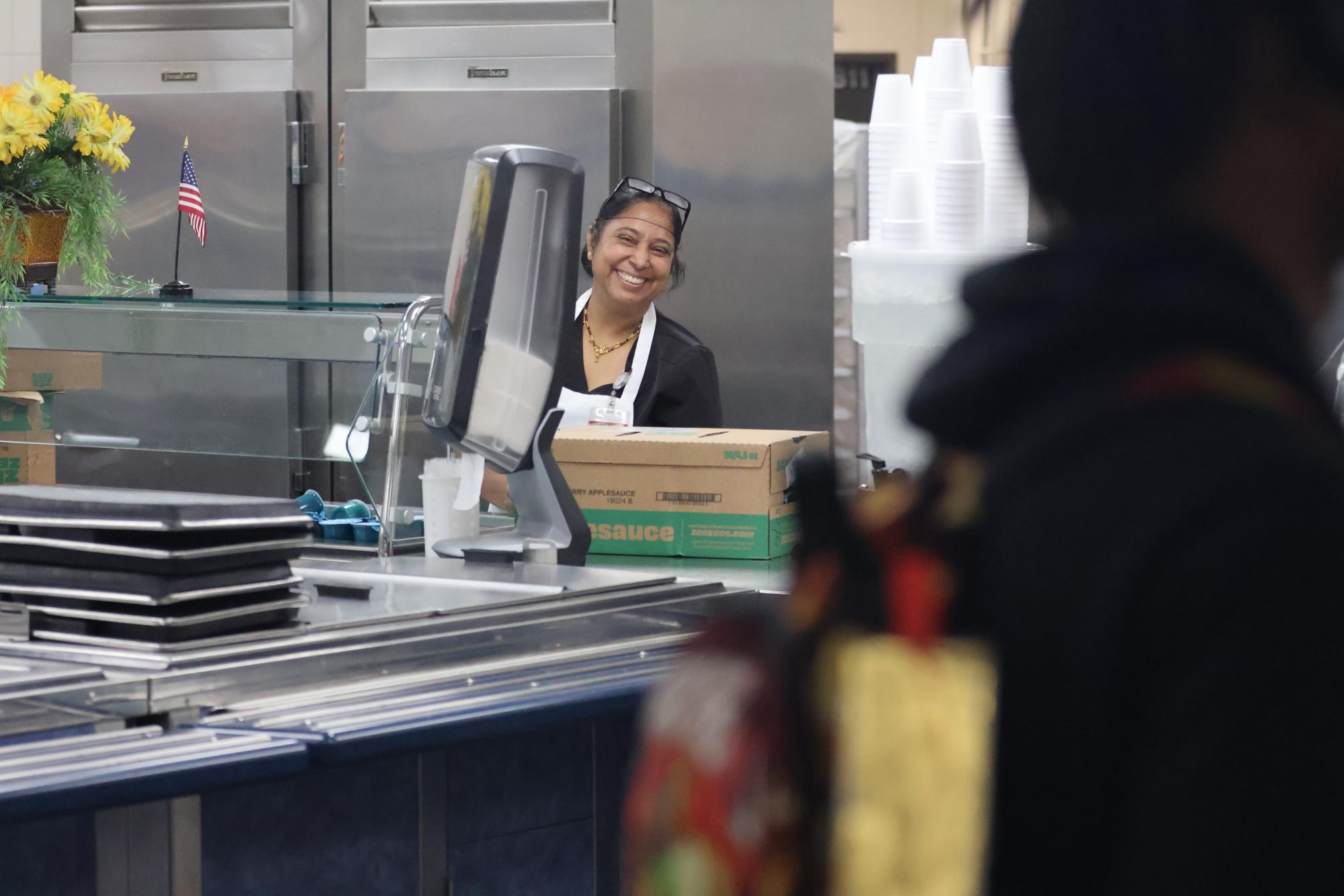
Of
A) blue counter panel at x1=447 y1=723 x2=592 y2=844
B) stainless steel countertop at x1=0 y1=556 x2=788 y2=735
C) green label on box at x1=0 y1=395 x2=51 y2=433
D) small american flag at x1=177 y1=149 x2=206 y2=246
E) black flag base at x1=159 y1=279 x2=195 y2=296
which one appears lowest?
blue counter panel at x1=447 y1=723 x2=592 y2=844

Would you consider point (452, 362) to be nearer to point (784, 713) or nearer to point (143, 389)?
point (143, 389)

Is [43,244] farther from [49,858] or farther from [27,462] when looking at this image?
[49,858]

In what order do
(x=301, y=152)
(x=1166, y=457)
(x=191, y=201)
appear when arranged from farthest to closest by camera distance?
(x=301, y=152) → (x=191, y=201) → (x=1166, y=457)

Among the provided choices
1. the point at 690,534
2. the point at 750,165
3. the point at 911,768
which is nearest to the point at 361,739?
the point at 690,534

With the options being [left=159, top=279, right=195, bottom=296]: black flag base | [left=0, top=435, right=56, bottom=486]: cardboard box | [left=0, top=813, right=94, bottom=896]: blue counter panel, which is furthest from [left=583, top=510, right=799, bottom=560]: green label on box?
[left=0, top=813, right=94, bottom=896]: blue counter panel

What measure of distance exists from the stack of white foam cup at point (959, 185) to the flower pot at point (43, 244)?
1.41 meters

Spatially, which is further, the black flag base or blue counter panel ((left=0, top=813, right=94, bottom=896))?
the black flag base

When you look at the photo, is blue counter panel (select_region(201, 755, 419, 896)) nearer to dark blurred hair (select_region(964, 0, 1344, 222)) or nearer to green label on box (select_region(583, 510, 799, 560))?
green label on box (select_region(583, 510, 799, 560))

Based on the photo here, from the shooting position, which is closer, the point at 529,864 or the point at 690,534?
the point at 529,864

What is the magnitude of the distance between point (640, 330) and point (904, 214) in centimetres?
149

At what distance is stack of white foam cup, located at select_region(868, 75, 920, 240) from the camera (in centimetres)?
259

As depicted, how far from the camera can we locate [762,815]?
554 millimetres

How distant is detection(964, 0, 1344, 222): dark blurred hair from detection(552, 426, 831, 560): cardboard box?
196 centimetres

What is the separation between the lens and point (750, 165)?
4.38 m
